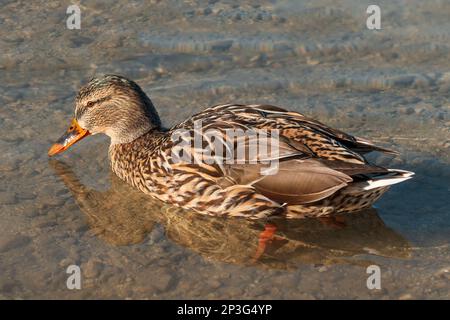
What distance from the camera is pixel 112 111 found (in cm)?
858

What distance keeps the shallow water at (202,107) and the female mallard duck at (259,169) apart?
0.23m

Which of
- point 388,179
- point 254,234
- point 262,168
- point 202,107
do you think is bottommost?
point 254,234

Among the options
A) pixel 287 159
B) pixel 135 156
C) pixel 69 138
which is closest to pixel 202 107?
pixel 135 156

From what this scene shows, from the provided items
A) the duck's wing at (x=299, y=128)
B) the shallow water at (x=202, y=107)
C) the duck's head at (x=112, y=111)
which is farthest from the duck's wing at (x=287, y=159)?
the duck's head at (x=112, y=111)

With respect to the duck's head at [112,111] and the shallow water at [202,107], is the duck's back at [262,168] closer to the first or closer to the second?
the shallow water at [202,107]

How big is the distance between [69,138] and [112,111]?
50 cm

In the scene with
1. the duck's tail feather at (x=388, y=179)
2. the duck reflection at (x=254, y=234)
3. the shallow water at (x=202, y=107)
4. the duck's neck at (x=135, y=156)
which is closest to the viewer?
the shallow water at (x=202, y=107)

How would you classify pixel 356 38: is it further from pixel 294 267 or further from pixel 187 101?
pixel 294 267

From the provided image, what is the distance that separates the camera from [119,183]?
8438 millimetres

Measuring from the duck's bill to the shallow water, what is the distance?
0.16 m

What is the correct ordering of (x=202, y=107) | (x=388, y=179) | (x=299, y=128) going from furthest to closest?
(x=202, y=107)
(x=299, y=128)
(x=388, y=179)

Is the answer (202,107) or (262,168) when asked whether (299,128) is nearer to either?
(262,168)

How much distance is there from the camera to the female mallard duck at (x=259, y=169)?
23.5 ft
